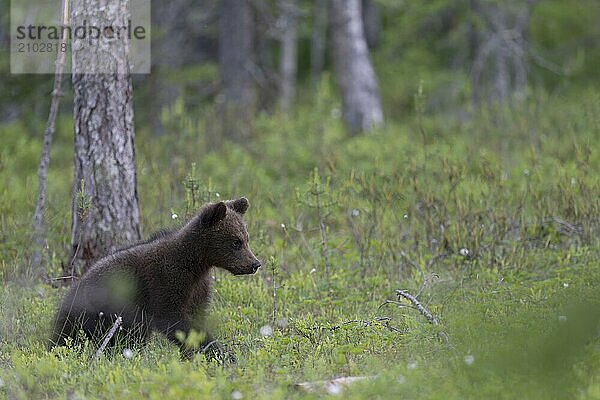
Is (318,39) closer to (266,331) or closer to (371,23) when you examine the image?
(371,23)

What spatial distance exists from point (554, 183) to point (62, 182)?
5768 mm

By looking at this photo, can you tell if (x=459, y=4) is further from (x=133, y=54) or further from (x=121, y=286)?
(x=121, y=286)

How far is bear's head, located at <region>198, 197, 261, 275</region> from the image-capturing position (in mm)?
6781

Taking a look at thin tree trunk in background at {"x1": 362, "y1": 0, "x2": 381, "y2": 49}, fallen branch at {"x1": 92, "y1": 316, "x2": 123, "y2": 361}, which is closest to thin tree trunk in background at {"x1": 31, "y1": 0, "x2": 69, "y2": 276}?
fallen branch at {"x1": 92, "y1": 316, "x2": 123, "y2": 361}

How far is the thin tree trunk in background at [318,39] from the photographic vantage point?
24780 millimetres

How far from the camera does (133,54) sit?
49.3 feet

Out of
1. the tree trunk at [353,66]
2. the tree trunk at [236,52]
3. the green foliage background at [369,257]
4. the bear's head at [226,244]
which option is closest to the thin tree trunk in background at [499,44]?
the green foliage background at [369,257]

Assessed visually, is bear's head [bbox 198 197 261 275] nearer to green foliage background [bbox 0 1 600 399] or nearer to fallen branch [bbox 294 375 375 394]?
green foliage background [bbox 0 1 600 399]

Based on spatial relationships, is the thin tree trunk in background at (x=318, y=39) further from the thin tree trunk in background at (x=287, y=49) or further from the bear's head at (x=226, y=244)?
the bear's head at (x=226, y=244)

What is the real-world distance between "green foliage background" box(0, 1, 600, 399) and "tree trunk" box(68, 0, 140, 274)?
56cm

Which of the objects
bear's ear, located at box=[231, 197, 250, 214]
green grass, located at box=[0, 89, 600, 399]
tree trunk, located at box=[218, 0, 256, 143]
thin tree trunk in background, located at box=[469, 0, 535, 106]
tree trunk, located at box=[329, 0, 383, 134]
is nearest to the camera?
green grass, located at box=[0, 89, 600, 399]

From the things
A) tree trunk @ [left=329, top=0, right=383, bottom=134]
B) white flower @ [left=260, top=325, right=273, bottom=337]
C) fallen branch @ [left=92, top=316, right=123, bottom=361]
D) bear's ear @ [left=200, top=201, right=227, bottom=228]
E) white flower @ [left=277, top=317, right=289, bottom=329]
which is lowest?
white flower @ [left=277, top=317, right=289, bottom=329]

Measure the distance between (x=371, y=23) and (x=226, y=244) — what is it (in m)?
18.2

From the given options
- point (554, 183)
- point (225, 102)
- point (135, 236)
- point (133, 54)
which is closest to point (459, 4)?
point (225, 102)
